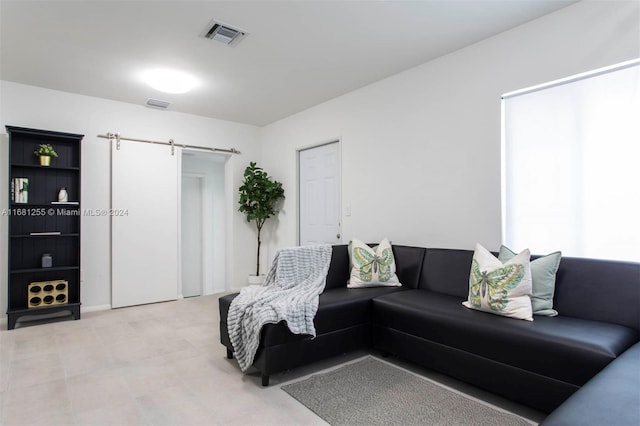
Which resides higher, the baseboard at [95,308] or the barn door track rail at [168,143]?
the barn door track rail at [168,143]

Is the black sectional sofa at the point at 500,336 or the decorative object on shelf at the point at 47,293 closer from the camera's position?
the black sectional sofa at the point at 500,336

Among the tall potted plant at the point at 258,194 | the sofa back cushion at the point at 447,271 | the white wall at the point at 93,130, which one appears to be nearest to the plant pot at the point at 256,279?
the tall potted plant at the point at 258,194

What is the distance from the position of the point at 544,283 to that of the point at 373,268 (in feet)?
4.43

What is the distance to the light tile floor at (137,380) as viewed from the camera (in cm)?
202

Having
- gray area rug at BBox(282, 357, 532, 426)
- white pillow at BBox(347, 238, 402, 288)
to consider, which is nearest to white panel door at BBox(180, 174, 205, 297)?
white pillow at BBox(347, 238, 402, 288)

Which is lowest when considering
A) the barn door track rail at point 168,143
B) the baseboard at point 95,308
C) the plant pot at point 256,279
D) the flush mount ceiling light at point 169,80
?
the baseboard at point 95,308

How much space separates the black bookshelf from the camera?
12.5ft

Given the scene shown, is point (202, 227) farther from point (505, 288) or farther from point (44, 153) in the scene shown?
point (505, 288)

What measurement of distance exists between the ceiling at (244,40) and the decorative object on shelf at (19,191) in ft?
3.65

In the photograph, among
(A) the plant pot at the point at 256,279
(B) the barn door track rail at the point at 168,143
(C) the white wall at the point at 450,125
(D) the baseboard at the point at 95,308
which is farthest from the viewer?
(A) the plant pot at the point at 256,279

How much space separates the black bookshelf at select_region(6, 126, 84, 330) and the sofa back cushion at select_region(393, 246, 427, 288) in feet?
11.8

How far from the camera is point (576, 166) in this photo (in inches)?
101

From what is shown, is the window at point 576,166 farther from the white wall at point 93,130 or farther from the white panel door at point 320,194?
the white wall at point 93,130

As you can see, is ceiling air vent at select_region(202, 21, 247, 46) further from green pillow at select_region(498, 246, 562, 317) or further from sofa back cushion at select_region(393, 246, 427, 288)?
green pillow at select_region(498, 246, 562, 317)
